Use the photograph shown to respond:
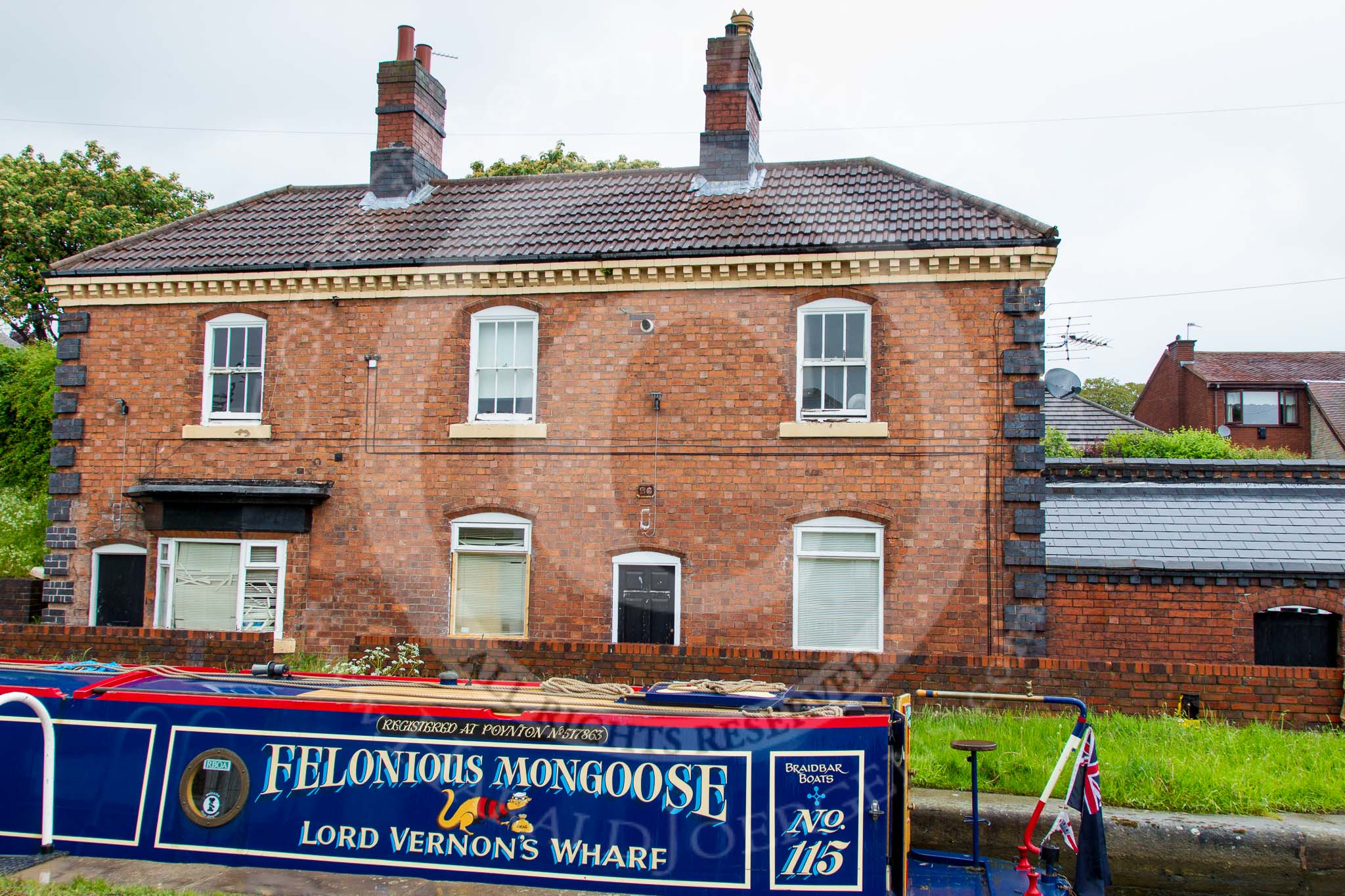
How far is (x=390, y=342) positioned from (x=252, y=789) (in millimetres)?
8306

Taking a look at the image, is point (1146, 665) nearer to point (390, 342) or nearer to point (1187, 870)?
point (1187, 870)

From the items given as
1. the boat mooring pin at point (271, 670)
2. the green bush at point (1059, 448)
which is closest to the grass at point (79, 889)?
the boat mooring pin at point (271, 670)

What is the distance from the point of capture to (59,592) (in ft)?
46.0

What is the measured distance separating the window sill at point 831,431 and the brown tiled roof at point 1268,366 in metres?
29.7

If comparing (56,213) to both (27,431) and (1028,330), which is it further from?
A: (1028,330)

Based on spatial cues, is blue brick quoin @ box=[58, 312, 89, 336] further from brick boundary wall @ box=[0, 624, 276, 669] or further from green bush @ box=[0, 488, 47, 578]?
brick boundary wall @ box=[0, 624, 276, 669]

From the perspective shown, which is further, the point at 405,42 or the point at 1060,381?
the point at 1060,381

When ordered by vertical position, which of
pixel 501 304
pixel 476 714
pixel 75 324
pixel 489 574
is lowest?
pixel 476 714

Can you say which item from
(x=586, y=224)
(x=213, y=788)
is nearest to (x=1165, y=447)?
(x=586, y=224)

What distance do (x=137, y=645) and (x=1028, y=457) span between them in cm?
1079

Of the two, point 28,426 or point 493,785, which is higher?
point 28,426

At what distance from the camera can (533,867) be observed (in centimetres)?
598

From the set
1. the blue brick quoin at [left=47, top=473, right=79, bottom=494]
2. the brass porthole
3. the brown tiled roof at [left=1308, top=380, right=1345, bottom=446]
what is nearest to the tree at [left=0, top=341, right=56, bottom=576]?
the blue brick quoin at [left=47, top=473, right=79, bottom=494]

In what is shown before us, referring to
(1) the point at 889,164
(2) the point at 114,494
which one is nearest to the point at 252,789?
(2) the point at 114,494
